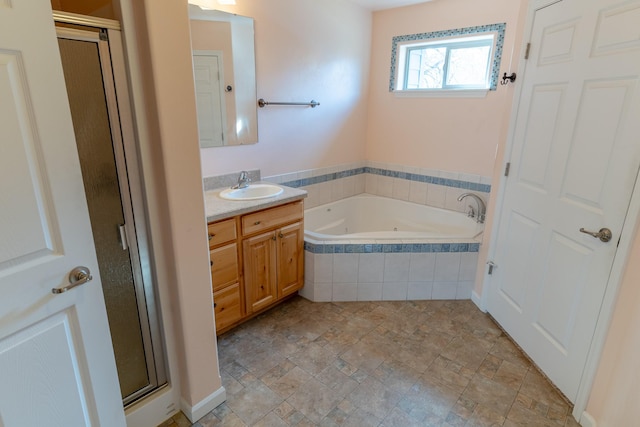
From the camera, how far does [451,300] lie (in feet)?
9.13

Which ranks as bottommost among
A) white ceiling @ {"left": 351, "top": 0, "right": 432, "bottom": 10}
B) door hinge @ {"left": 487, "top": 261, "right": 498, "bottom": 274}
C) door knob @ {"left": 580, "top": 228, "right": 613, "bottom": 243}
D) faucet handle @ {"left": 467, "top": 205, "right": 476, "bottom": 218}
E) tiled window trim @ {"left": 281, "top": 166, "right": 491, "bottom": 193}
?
door hinge @ {"left": 487, "top": 261, "right": 498, "bottom": 274}

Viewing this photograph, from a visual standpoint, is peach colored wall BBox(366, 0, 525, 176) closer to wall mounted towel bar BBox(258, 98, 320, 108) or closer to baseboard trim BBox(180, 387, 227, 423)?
wall mounted towel bar BBox(258, 98, 320, 108)

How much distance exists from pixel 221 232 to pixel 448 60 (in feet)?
8.57

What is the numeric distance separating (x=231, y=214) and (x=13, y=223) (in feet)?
3.76

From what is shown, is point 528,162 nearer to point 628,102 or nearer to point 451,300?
point 628,102

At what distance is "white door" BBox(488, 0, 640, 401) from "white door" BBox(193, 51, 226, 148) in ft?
6.51

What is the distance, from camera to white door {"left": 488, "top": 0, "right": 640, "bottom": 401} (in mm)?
1547

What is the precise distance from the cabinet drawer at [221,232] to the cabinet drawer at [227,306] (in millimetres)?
318

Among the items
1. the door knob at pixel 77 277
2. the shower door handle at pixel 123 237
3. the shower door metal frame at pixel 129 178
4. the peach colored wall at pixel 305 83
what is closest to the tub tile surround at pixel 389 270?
the peach colored wall at pixel 305 83

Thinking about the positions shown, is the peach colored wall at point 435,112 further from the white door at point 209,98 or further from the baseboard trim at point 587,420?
the baseboard trim at point 587,420

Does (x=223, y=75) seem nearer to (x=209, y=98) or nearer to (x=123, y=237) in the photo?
(x=209, y=98)

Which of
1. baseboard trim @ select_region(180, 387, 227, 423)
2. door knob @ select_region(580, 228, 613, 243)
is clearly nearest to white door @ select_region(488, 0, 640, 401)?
door knob @ select_region(580, 228, 613, 243)

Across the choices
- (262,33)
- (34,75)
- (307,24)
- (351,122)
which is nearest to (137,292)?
(34,75)

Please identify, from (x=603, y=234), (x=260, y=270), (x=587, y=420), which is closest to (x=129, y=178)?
(x=260, y=270)
